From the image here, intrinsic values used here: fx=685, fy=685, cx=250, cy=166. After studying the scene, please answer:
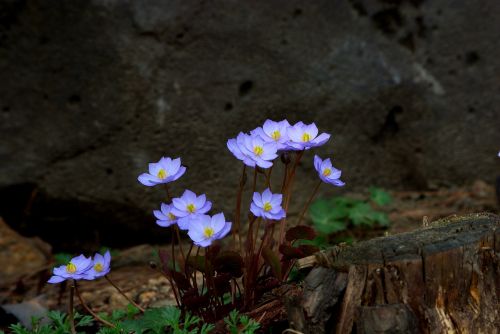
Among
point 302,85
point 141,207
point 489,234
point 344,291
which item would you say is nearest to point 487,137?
point 302,85

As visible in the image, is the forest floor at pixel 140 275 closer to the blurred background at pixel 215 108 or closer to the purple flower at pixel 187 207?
the blurred background at pixel 215 108

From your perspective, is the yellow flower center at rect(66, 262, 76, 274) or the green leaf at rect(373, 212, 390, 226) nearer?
the yellow flower center at rect(66, 262, 76, 274)

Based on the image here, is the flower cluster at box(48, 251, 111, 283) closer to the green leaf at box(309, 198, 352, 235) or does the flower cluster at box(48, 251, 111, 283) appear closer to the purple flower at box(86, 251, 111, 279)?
the purple flower at box(86, 251, 111, 279)

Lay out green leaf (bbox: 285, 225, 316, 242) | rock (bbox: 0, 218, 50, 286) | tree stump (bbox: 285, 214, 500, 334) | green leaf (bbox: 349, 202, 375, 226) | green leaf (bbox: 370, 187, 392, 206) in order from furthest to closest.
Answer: green leaf (bbox: 370, 187, 392, 206) < green leaf (bbox: 349, 202, 375, 226) < rock (bbox: 0, 218, 50, 286) < green leaf (bbox: 285, 225, 316, 242) < tree stump (bbox: 285, 214, 500, 334)

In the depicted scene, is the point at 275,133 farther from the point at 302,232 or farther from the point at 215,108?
the point at 215,108

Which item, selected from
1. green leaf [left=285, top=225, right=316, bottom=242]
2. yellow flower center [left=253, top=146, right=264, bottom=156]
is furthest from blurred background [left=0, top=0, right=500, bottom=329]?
yellow flower center [left=253, top=146, right=264, bottom=156]

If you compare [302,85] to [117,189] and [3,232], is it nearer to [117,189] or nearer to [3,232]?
[117,189]

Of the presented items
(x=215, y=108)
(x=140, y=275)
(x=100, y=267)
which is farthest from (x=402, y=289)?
(x=215, y=108)

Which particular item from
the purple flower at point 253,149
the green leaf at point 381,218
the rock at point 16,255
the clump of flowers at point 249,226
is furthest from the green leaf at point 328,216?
the purple flower at point 253,149
